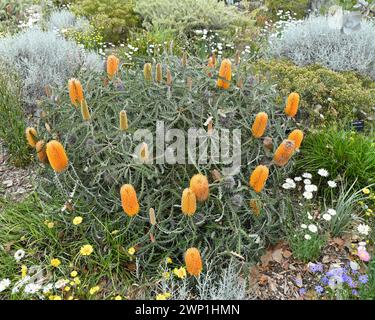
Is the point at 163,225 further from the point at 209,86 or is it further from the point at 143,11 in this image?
the point at 143,11

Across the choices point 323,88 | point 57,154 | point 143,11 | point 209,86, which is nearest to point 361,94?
point 323,88

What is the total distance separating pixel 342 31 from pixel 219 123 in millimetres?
2875

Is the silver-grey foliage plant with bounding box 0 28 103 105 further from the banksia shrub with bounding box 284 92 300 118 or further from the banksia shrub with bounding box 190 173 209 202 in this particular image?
the banksia shrub with bounding box 190 173 209 202

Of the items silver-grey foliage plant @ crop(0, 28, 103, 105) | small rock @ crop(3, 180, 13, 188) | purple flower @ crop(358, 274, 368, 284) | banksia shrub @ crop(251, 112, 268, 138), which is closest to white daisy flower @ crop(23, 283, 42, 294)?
small rock @ crop(3, 180, 13, 188)

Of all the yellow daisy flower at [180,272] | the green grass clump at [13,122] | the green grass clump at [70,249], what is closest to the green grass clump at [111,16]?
the green grass clump at [13,122]

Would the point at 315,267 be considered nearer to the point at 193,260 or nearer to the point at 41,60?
the point at 193,260

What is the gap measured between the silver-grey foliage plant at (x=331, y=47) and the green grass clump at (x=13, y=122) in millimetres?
2829

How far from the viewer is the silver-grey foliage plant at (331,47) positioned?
436 cm

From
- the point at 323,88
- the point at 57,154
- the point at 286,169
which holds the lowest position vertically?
the point at 286,169

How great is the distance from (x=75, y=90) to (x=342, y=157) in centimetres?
187

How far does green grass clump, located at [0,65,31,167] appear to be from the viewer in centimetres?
317

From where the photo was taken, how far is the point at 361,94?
346cm

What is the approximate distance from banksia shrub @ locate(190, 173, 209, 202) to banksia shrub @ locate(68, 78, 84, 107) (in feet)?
2.73

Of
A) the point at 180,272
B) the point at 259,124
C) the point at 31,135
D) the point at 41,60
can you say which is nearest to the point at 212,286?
the point at 180,272
